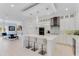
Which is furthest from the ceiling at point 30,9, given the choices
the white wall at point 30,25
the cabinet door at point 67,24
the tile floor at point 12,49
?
the tile floor at point 12,49

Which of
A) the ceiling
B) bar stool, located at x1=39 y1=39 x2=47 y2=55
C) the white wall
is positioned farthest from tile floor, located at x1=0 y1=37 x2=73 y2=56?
the ceiling

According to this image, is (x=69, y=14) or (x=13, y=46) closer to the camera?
(x=69, y=14)

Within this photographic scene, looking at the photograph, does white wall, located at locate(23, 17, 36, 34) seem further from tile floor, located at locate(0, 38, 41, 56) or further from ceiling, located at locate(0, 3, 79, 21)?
tile floor, located at locate(0, 38, 41, 56)

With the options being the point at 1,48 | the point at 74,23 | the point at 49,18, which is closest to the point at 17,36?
the point at 1,48

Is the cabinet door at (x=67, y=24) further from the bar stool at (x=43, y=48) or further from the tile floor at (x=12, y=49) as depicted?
the tile floor at (x=12, y=49)

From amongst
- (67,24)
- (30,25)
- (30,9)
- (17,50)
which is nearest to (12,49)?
(17,50)

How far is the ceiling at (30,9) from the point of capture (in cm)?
151

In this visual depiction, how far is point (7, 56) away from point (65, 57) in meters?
1.29

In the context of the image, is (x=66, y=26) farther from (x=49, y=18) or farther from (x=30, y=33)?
(x=30, y=33)

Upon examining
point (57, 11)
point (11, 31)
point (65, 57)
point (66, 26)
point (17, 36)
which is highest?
point (57, 11)

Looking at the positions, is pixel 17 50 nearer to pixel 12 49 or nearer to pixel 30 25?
pixel 12 49

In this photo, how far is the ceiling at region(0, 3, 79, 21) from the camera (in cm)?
151

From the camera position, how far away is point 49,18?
5.15 ft

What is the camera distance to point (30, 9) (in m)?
1.58
